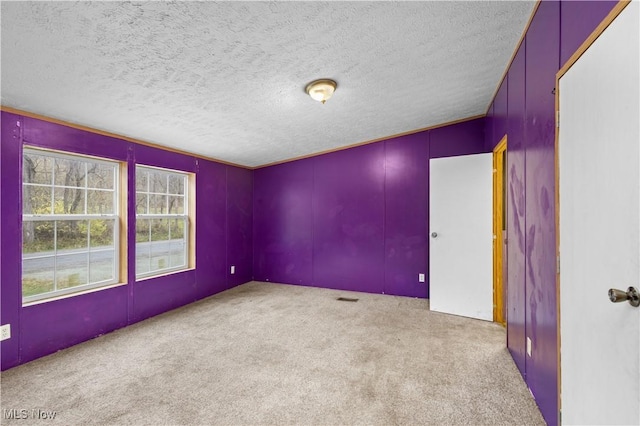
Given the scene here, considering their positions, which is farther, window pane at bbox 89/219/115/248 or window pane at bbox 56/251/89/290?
window pane at bbox 89/219/115/248

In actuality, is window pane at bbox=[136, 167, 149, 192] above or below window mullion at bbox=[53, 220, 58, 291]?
above

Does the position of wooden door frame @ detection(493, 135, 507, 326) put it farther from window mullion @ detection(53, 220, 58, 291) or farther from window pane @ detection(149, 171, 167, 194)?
window mullion @ detection(53, 220, 58, 291)

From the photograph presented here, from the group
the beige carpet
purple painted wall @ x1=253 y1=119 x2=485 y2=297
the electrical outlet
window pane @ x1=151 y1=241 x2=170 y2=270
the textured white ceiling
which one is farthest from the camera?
purple painted wall @ x1=253 y1=119 x2=485 y2=297

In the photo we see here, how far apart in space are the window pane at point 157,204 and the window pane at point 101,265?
2.38 ft

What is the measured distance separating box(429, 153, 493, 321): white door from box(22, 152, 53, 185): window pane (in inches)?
168

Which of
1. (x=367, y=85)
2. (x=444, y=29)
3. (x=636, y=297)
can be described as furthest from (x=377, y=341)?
(x=444, y=29)

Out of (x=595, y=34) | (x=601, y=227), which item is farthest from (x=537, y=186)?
(x=595, y=34)

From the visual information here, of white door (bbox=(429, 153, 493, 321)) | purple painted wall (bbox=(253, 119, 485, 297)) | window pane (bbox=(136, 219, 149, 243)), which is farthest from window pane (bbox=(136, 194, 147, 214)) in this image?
white door (bbox=(429, 153, 493, 321))

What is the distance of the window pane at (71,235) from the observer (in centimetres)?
267

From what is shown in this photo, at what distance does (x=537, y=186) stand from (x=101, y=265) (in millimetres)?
4149

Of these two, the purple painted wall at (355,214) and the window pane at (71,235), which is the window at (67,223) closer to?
the window pane at (71,235)

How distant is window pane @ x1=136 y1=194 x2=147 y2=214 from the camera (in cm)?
344

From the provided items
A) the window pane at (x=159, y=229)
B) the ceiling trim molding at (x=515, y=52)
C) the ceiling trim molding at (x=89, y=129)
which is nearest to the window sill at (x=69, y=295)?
the window pane at (x=159, y=229)

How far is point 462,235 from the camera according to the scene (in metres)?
3.46
